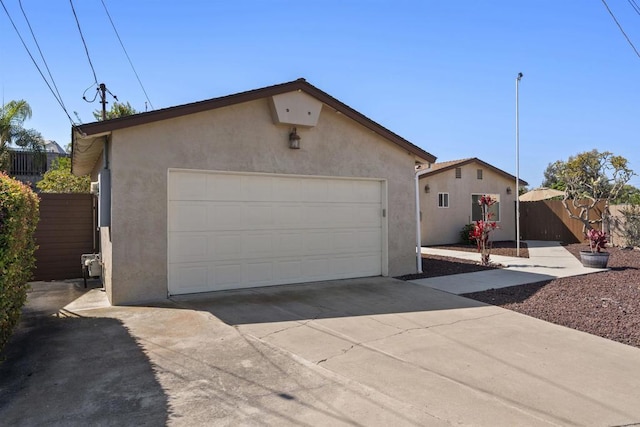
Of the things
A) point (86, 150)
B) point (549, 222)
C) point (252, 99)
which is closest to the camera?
point (252, 99)

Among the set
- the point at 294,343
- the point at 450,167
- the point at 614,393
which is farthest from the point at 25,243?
the point at 450,167

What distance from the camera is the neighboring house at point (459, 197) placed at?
685 inches

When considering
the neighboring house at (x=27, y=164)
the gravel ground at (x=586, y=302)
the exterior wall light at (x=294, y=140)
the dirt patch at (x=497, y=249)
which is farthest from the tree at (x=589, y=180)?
the neighboring house at (x=27, y=164)

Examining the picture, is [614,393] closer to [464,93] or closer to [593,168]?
[464,93]

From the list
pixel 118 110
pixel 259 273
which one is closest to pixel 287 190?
pixel 259 273

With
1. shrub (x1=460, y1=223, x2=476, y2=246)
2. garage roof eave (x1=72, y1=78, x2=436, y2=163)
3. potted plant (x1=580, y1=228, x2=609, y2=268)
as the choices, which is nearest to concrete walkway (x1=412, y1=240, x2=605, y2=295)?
potted plant (x1=580, y1=228, x2=609, y2=268)

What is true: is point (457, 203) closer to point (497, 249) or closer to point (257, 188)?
point (497, 249)

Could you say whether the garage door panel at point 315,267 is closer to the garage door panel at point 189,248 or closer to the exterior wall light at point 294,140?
the garage door panel at point 189,248

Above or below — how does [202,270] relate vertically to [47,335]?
above

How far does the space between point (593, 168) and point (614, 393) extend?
18.2m

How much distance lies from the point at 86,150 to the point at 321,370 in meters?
7.00

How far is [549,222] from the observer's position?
19859 mm

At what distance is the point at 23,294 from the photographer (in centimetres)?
532

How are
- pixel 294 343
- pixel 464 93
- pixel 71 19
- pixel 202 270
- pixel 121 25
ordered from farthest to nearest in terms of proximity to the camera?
pixel 464 93
pixel 121 25
pixel 71 19
pixel 202 270
pixel 294 343
